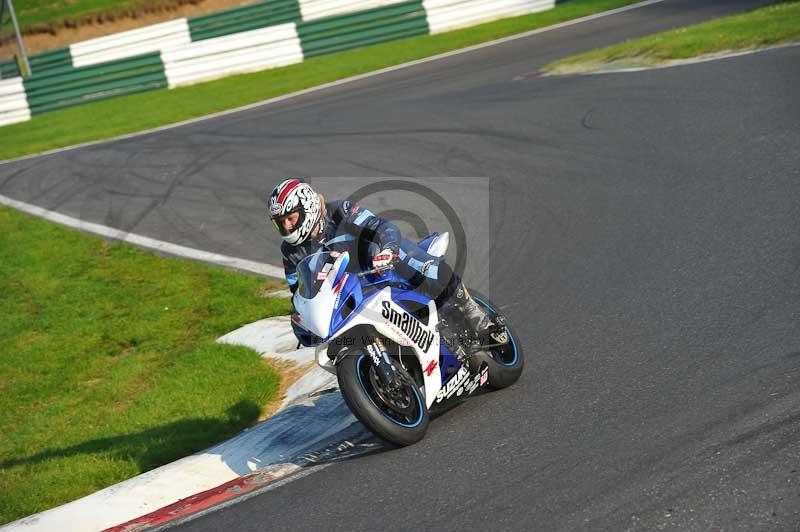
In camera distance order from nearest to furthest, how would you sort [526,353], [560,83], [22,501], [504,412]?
1. [504,412]
2. [22,501]
3. [526,353]
4. [560,83]

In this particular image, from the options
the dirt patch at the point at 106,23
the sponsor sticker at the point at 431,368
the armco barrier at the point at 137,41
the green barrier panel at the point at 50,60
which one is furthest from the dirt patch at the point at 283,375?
the dirt patch at the point at 106,23

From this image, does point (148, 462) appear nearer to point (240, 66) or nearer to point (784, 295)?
point (784, 295)

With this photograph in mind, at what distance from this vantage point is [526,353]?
7.29 m

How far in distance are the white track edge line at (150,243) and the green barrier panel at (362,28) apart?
12.4 meters

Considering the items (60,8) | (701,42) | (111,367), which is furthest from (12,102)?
(111,367)

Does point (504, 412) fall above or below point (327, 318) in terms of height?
below

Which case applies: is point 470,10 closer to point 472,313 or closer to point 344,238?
point 472,313

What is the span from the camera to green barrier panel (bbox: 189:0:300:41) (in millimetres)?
28828

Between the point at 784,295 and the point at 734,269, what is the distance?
0.81 meters

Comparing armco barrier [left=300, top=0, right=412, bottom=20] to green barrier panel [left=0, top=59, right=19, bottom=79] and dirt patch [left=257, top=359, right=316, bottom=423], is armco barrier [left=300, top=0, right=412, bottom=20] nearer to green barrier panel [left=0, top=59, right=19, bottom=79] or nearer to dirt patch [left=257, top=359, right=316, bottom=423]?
green barrier panel [left=0, top=59, right=19, bottom=79]

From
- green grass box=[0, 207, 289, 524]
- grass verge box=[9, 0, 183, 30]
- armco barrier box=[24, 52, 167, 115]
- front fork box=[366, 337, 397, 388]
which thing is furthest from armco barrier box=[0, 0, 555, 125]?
front fork box=[366, 337, 397, 388]

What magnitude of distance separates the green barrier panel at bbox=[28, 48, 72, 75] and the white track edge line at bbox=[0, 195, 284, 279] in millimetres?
12378

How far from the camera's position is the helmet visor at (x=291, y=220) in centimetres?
599

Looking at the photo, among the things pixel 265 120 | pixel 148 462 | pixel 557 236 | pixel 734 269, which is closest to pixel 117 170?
pixel 265 120
